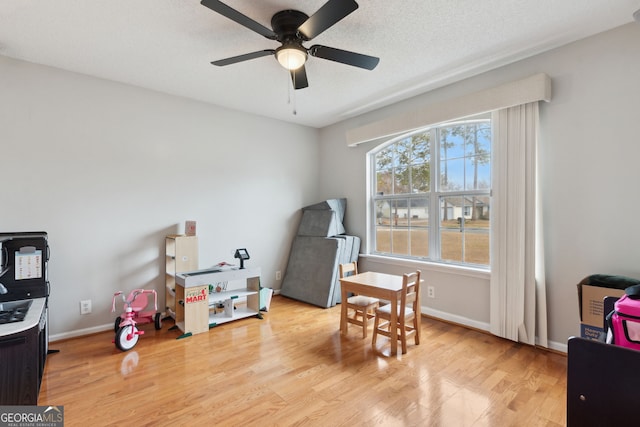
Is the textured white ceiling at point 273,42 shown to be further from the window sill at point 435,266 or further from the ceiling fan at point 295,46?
the window sill at point 435,266

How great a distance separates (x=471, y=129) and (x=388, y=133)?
96cm

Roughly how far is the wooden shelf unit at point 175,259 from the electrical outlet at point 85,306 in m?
0.73

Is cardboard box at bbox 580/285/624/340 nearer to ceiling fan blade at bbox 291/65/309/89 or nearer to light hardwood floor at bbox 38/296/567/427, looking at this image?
light hardwood floor at bbox 38/296/567/427

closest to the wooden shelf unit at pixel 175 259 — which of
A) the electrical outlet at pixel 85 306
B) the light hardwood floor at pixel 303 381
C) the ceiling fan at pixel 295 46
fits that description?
the light hardwood floor at pixel 303 381

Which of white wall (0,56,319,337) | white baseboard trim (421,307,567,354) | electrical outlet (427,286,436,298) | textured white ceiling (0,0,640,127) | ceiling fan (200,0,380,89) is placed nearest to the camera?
ceiling fan (200,0,380,89)

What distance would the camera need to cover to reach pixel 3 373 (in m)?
1.73

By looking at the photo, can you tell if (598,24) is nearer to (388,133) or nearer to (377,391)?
(388,133)

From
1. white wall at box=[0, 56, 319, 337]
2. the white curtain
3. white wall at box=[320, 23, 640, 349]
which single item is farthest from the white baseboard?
white wall at box=[320, 23, 640, 349]

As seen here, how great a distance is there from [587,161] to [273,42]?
9.23ft

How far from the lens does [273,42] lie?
Answer: 2.61m

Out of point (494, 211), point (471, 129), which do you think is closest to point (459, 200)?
point (494, 211)

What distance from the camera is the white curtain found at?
275 centimetres

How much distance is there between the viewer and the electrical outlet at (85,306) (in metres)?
3.10

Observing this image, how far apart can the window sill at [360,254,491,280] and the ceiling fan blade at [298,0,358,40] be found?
2.74m
